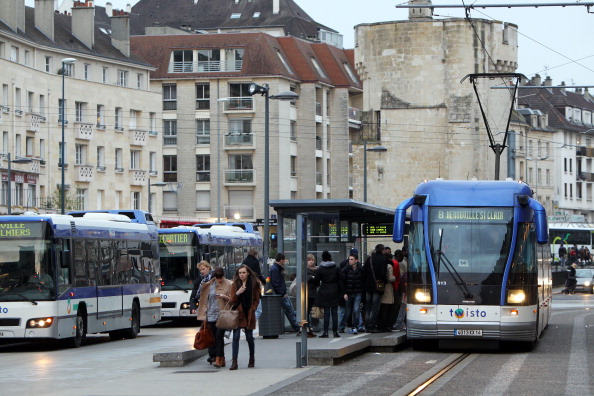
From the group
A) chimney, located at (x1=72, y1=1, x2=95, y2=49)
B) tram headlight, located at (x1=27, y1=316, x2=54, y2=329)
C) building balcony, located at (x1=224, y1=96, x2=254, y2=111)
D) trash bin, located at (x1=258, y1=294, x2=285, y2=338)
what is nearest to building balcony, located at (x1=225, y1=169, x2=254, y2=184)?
building balcony, located at (x1=224, y1=96, x2=254, y2=111)

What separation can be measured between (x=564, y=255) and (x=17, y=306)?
63852 millimetres

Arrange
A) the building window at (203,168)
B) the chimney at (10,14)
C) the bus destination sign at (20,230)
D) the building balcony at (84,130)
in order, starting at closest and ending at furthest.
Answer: the bus destination sign at (20,230) → the chimney at (10,14) → the building balcony at (84,130) → the building window at (203,168)

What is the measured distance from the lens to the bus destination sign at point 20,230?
86.9ft

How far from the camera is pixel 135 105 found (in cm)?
8844

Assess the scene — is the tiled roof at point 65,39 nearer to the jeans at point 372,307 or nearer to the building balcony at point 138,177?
the building balcony at point 138,177

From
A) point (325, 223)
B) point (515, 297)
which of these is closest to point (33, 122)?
point (325, 223)

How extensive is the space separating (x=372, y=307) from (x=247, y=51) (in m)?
70.8

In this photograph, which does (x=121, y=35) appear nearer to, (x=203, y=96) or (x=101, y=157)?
(x=101, y=157)

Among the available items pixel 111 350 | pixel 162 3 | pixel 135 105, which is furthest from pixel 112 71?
pixel 111 350

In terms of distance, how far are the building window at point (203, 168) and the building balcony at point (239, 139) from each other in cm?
181

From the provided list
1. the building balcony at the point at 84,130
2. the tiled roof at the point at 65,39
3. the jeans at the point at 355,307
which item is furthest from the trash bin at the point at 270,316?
the building balcony at the point at 84,130

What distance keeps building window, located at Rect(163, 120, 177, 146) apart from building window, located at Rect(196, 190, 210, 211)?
12.3 feet

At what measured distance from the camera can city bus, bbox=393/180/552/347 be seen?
77.4ft

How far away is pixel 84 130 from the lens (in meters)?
82.4
